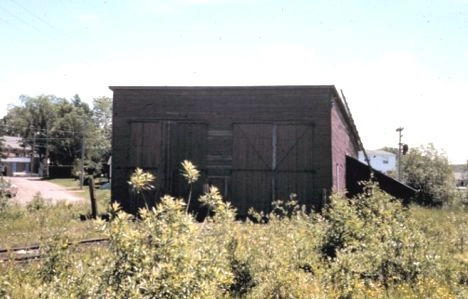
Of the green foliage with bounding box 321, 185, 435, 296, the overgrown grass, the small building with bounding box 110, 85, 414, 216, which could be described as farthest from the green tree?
the green foliage with bounding box 321, 185, 435, 296

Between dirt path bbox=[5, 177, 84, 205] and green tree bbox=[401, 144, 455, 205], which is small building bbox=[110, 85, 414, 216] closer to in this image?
dirt path bbox=[5, 177, 84, 205]

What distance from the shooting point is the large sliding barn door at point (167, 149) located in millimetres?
23625

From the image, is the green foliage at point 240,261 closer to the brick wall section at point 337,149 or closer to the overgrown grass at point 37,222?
the overgrown grass at point 37,222

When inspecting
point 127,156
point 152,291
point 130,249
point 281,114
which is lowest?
point 152,291

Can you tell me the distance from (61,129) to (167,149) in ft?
248

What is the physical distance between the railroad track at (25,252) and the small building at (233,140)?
992 centimetres

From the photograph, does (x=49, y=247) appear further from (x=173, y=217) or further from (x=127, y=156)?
(x=127, y=156)

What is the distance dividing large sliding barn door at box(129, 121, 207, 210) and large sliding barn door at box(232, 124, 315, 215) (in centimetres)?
177

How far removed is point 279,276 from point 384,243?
9.69 feet

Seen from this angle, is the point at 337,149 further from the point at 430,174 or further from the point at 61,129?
the point at 61,129

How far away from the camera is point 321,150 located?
22578 millimetres

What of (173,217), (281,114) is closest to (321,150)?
(281,114)

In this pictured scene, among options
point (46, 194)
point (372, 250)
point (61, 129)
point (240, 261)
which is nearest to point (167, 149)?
point (372, 250)

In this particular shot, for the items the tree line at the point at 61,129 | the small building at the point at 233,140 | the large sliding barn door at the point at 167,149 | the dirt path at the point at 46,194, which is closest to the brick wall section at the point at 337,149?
the small building at the point at 233,140
